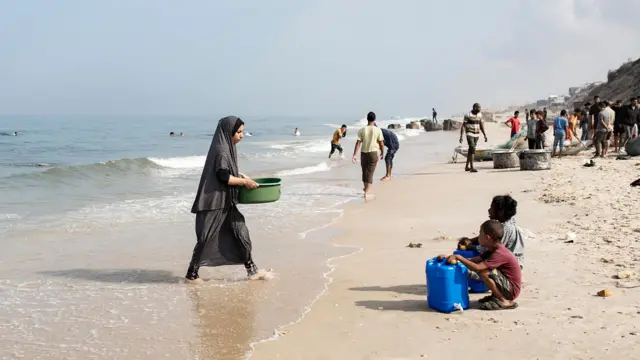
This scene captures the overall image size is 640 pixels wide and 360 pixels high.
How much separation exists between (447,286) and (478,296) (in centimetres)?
69

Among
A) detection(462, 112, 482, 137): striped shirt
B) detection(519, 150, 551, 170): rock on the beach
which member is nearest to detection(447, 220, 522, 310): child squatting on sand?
detection(462, 112, 482, 137): striped shirt

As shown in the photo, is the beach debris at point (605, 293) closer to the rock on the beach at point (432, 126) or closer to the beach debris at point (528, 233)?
the beach debris at point (528, 233)

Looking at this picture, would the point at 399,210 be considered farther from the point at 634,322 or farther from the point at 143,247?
the point at 634,322

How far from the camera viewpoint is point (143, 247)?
8.51 meters

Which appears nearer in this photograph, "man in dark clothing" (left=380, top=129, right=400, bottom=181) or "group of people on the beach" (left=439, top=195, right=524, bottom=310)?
"group of people on the beach" (left=439, top=195, right=524, bottom=310)

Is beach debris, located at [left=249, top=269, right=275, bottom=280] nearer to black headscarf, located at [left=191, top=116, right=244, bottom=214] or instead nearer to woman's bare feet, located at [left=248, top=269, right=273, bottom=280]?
woman's bare feet, located at [left=248, top=269, right=273, bottom=280]

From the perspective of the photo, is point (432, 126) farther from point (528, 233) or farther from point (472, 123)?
point (528, 233)

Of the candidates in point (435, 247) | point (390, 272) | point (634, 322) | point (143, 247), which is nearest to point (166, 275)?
point (143, 247)

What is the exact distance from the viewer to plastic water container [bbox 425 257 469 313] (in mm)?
4988

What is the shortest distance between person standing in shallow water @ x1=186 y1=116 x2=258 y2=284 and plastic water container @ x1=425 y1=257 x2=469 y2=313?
2097 millimetres

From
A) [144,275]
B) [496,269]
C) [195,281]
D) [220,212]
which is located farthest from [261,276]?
[496,269]

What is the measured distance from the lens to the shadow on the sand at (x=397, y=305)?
5242 mm

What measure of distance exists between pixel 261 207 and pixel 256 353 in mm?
7262

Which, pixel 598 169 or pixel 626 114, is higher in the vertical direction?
pixel 626 114
